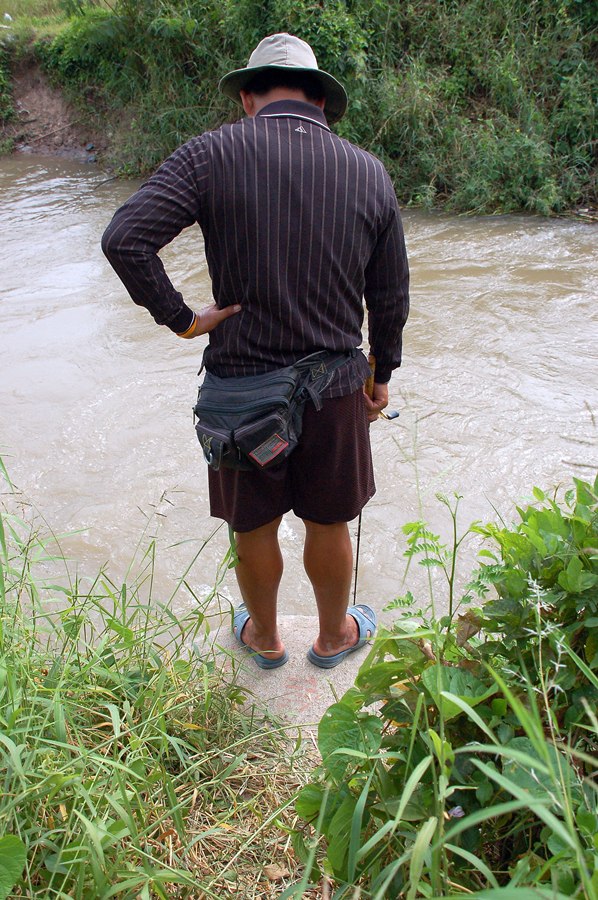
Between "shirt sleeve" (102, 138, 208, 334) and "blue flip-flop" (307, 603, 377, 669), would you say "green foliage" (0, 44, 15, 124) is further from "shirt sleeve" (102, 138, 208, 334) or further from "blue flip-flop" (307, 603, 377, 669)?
"blue flip-flop" (307, 603, 377, 669)

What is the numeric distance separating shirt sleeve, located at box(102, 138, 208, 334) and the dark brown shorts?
589 mm

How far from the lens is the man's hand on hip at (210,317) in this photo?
2.01m

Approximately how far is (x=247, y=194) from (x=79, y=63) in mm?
11718

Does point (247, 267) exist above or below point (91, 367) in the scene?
above

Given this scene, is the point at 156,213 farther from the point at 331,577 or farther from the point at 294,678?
the point at 294,678

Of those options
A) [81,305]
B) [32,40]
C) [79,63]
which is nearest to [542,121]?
[81,305]

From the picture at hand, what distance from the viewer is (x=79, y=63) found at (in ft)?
38.3

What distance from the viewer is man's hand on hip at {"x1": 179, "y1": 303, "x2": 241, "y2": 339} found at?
2.01 m

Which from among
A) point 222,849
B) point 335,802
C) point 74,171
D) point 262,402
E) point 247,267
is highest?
point 247,267

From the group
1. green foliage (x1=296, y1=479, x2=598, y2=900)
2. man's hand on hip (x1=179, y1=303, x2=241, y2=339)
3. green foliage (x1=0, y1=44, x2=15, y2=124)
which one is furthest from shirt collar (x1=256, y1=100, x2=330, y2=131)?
green foliage (x1=0, y1=44, x2=15, y2=124)

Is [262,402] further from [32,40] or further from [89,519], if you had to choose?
[32,40]

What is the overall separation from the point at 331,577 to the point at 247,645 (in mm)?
Result: 414

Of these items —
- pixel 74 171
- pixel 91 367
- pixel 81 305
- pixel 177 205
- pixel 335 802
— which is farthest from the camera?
pixel 74 171

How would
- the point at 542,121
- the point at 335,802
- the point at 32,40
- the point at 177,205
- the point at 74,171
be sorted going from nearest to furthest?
the point at 335,802, the point at 177,205, the point at 542,121, the point at 74,171, the point at 32,40
